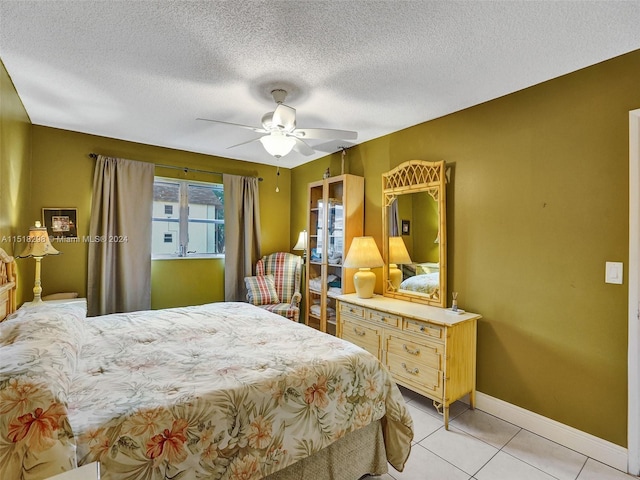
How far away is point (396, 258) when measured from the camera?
3.37 metres

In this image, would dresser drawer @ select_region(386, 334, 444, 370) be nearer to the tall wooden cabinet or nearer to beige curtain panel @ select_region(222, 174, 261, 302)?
the tall wooden cabinet

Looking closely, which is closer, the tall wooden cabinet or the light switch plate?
the light switch plate

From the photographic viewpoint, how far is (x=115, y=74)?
2.28 metres

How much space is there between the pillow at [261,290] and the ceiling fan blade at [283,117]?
8.36 feet

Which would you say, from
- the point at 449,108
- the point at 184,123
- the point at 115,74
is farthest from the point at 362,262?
the point at 115,74

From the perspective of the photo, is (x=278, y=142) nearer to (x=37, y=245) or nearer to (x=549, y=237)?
(x=549, y=237)

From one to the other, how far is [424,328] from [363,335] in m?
0.71

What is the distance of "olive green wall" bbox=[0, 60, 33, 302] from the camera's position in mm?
2285

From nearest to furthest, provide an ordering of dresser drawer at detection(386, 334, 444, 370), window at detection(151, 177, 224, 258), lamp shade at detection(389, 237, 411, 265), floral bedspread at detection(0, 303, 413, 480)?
floral bedspread at detection(0, 303, 413, 480) < dresser drawer at detection(386, 334, 444, 370) < lamp shade at detection(389, 237, 411, 265) < window at detection(151, 177, 224, 258)

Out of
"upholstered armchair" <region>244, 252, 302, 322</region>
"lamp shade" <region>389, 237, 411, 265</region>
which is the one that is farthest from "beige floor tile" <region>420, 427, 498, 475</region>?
"upholstered armchair" <region>244, 252, 302, 322</region>

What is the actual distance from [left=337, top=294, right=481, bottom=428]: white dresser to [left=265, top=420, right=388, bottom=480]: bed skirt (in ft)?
2.61

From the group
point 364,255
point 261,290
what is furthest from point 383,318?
point 261,290

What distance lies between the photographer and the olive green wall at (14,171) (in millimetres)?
2285

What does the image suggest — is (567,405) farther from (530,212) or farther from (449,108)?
(449,108)
